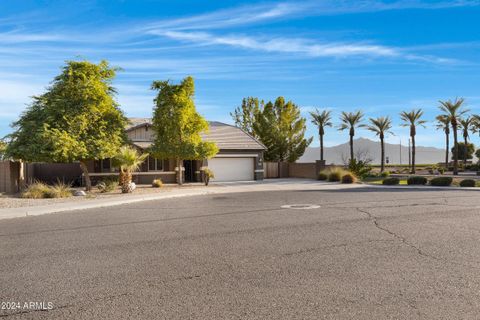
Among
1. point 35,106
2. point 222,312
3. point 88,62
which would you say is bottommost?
point 222,312

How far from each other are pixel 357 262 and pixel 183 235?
4432 mm

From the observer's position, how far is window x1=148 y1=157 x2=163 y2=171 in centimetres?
3262

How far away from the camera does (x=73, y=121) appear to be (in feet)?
76.5

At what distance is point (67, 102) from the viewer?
23.5 m

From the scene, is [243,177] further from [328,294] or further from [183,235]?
[328,294]

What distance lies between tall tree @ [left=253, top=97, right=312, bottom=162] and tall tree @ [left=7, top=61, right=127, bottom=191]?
24.6m

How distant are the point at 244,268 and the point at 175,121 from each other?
22.6m

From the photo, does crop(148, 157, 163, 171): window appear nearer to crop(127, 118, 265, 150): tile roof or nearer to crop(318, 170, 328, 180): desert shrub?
crop(127, 118, 265, 150): tile roof

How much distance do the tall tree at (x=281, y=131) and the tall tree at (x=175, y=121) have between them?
1914 cm

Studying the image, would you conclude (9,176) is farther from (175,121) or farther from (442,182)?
(442,182)

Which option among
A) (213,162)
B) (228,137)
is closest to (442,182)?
(213,162)

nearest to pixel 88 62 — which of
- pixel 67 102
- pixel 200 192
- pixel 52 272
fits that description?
pixel 67 102

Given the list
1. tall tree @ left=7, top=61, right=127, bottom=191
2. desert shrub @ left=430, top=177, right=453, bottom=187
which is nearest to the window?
tall tree @ left=7, top=61, right=127, bottom=191

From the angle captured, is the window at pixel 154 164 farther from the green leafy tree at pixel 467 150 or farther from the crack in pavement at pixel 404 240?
the green leafy tree at pixel 467 150
